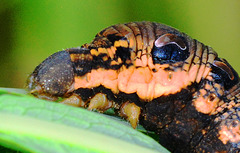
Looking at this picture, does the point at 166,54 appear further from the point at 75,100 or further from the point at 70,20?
the point at 70,20

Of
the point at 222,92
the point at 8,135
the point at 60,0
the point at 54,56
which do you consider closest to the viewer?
the point at 8,135

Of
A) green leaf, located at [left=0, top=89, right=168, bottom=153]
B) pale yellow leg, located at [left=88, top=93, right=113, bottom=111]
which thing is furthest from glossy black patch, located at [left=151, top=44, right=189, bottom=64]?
green leaf, located at [left=0, top=89, right=168, bottom=153]

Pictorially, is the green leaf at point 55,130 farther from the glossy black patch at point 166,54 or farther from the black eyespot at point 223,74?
the black eyespot at point 223,74

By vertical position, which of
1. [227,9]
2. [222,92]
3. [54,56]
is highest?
[227,9]

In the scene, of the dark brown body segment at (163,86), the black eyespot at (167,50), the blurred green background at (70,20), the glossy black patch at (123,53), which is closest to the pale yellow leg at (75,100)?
the dark brown body segment at (163,86)

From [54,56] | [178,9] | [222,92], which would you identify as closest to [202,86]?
[222,92]

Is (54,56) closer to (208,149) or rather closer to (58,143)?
(58,143)
